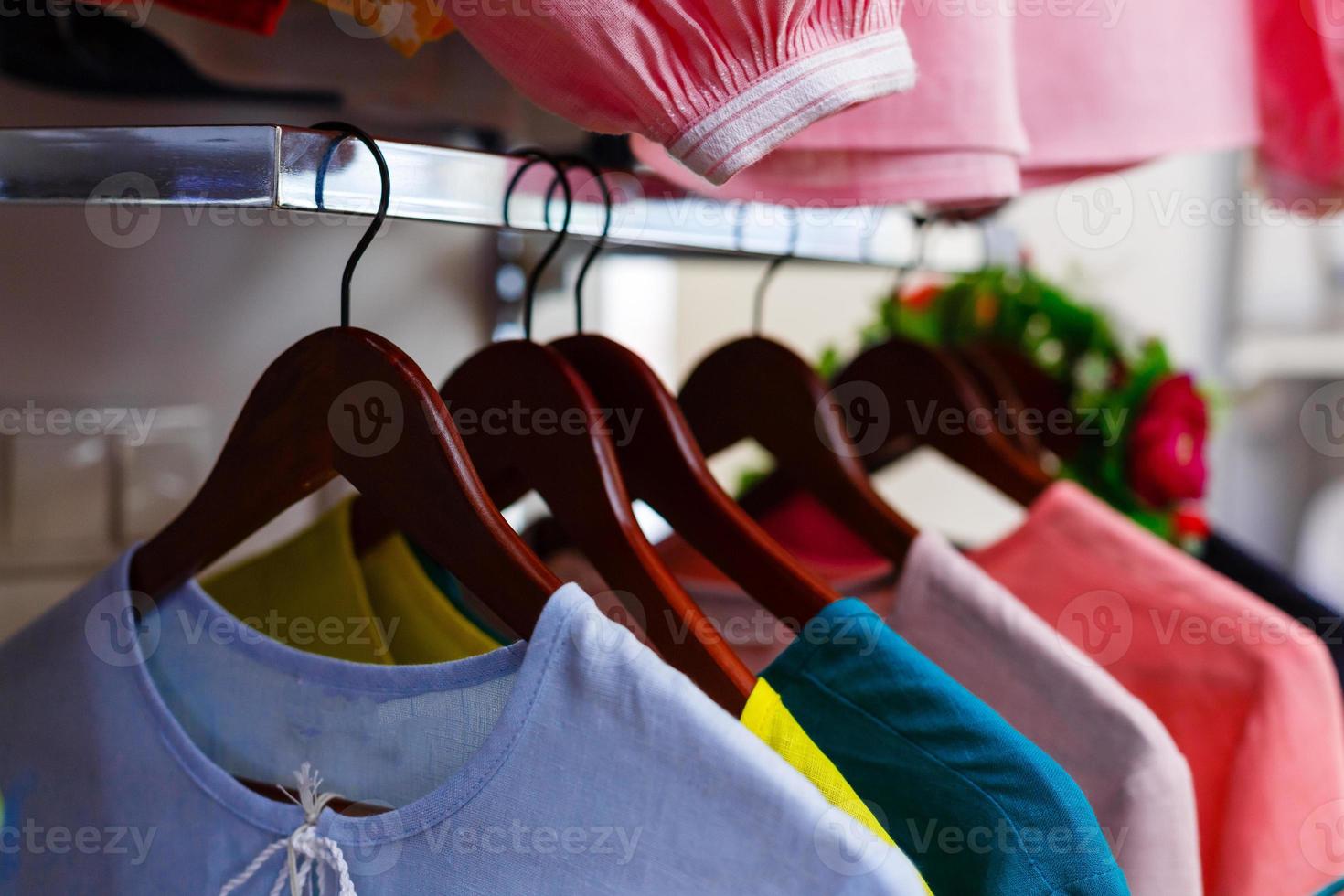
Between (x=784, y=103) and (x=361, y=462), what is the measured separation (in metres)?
0.21

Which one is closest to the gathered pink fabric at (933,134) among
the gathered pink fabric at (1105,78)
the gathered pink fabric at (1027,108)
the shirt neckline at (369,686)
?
the gathered pink fabric at (1027,108)

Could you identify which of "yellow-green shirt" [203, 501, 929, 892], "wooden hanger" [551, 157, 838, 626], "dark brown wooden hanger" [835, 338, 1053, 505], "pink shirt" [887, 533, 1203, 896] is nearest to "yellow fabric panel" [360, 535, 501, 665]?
"yellow-green shirt" [203, 501, 929, 892]

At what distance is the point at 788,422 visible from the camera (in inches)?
25.9

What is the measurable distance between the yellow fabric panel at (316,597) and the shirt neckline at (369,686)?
76 millimetres

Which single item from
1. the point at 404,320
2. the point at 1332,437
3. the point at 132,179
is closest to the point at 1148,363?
the point at 404,320

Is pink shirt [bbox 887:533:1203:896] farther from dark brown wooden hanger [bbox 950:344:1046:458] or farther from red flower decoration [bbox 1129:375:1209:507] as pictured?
red flower decoration [bbox 1129:375:1209:507]

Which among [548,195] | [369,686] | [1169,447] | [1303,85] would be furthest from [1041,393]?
[369,686]

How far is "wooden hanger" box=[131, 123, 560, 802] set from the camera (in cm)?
42

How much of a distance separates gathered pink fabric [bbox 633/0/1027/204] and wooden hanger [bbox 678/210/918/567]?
134mm

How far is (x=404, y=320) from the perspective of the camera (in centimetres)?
99

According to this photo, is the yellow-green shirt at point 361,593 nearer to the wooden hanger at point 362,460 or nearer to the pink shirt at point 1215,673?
the wooden hanger at point 362,460

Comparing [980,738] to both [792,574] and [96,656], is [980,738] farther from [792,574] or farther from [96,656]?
[96,656]

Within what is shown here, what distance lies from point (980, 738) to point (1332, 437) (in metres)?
1.70

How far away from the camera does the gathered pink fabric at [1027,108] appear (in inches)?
19.0
